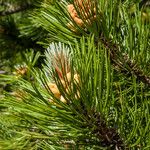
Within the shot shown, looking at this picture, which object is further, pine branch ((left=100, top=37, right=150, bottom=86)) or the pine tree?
pine branch ((left=100, top=37, right=150, bottom=86))

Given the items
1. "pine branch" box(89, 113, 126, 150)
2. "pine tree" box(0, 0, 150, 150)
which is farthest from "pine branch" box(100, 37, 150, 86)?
"pine branch" box(89, 113, 126, 150)

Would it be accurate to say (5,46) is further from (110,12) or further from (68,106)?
(68,106)

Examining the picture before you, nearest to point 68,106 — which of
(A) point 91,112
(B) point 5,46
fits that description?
(A) point 91,112

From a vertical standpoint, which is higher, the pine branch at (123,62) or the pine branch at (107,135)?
the pine branch at (123,62)

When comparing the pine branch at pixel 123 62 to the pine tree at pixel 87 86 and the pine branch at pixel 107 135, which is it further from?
the pine branch at pixel 107 135

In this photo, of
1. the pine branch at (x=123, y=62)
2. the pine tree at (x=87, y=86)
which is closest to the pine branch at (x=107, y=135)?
the pine tree at (x=87, y=86)

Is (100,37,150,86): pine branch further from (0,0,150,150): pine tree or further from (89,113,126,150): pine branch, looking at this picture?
(89,113,126,150): pine branch

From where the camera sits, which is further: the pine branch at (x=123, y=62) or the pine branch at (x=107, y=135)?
the pine branch at (x=123, y=62)

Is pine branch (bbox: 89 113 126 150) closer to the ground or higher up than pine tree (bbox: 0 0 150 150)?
closer to the ground
